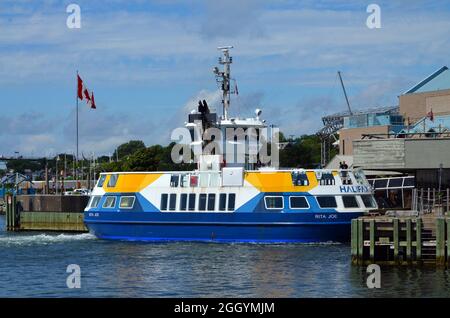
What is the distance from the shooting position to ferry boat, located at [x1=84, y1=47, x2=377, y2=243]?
46.8 metres

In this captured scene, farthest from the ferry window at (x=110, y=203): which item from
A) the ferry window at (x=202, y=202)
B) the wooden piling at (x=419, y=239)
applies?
the wooden piling at (x=419, y=239)

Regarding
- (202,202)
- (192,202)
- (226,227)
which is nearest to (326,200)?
(226,227)

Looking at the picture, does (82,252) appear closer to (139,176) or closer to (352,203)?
(139,176)

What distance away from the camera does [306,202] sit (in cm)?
4691

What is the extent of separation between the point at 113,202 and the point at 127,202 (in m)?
0.99

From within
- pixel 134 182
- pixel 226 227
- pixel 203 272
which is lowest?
pixel 203 272

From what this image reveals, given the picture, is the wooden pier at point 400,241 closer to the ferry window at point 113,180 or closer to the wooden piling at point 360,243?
the wooden piling at point 360,243

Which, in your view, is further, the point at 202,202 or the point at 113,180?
the point at 113,180

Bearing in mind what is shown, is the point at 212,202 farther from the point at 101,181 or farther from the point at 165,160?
the point at 165,160

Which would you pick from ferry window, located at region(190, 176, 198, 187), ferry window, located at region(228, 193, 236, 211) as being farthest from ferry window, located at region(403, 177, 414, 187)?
ferry window, located at region(190, 176, 198, 187)

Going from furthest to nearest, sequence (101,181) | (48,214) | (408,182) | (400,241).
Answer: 1. (48,214)
2. (408,182)
3. (101,181)
4. (400,241)


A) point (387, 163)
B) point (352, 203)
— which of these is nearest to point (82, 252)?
point (352, 203)

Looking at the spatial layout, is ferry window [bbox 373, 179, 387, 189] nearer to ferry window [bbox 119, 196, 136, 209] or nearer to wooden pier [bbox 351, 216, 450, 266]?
ferry window [bbox 119, 196, 136, 209]

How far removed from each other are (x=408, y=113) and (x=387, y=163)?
39.6 meters
